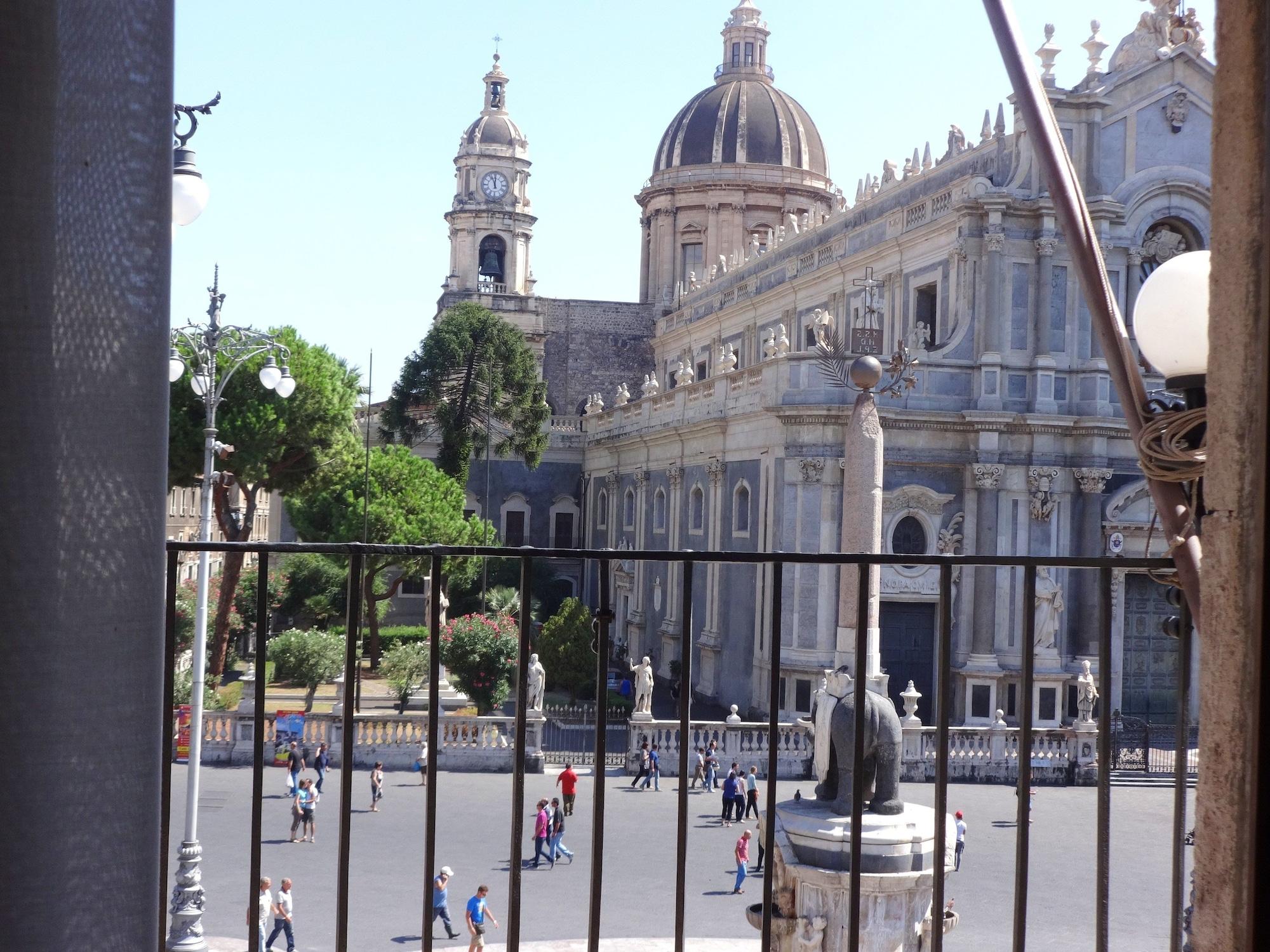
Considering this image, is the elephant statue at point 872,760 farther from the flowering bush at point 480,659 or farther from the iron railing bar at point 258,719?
the flowering bush at point 480,659

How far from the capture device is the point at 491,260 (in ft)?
173

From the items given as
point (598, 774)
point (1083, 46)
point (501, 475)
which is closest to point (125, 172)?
point (598, 774)

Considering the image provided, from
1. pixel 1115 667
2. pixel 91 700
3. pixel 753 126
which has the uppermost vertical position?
pixel 753 126

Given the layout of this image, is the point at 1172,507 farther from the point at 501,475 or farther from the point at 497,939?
the point at 501,475

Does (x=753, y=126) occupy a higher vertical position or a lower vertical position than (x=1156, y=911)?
higher

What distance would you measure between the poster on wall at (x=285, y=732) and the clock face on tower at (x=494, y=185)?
107 feet

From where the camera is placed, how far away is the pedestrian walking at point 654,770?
22.1 meters

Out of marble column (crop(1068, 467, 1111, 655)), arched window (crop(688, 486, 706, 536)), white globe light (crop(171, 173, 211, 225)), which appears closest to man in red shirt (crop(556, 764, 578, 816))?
white globe light (crop(171, 173, 211, 225))

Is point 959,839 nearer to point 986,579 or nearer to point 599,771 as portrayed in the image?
point 986,579

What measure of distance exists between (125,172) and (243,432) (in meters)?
29.8

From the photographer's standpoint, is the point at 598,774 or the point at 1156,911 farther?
the point at 1156,911

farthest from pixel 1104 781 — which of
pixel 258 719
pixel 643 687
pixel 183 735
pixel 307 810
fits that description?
pixel 643 687

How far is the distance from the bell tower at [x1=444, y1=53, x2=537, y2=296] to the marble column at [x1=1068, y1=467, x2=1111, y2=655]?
28.7m

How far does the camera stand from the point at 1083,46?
2888cm
